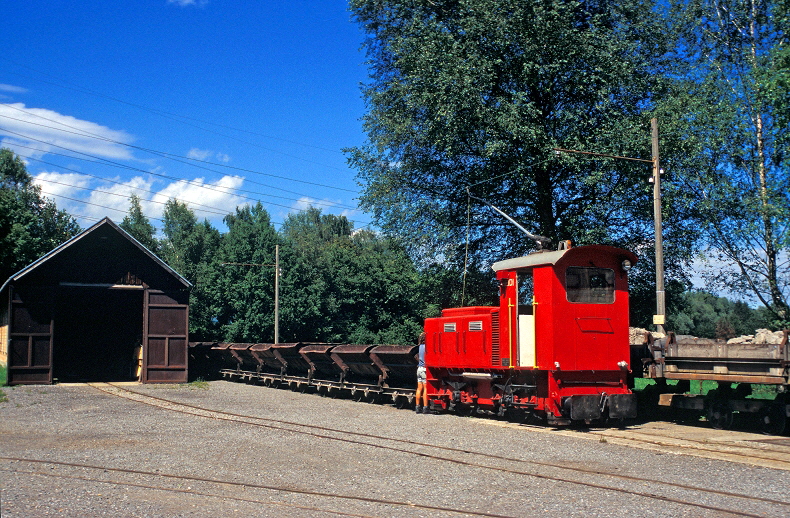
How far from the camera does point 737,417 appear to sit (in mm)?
14578

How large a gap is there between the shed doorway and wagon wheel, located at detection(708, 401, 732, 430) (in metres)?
25.8

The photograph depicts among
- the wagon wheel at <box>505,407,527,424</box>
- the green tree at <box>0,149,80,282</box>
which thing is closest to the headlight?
the wagon wheel at <box>505,407,527,424</box>

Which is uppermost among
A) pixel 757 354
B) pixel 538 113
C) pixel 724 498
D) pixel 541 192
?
pixel 538 113

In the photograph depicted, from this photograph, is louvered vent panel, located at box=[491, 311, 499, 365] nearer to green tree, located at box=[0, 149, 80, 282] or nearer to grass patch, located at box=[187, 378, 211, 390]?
grass patch, located at box=[187, 378, 211, 390]

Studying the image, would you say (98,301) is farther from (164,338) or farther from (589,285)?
(589,285)

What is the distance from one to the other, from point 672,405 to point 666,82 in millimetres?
13862

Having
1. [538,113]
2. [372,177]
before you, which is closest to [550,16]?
A: [538,113]

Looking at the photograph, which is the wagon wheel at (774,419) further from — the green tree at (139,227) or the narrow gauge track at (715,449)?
the green tree at (139,227)

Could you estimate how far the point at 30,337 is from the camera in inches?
1049

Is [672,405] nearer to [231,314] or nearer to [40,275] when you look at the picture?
[40,275]

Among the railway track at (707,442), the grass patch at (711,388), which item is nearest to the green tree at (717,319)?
the grass patch at (711,388)

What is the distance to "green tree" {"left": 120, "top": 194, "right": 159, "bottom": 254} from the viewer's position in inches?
2640

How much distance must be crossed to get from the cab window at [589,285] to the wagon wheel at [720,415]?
3006 millimetres

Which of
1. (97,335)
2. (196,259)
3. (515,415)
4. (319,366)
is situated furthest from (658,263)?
(196,259)
